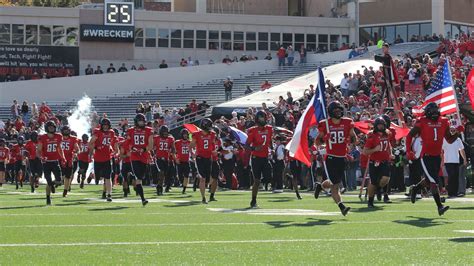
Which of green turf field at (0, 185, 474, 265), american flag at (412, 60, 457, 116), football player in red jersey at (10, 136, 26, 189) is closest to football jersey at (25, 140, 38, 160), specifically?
football player in red jersey at (10, 136, 26, 189)

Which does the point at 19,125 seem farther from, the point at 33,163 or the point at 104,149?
the point at 104,149

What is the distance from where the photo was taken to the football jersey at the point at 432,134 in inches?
683

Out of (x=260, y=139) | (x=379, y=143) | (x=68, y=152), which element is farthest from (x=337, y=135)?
(x=68, y=152)

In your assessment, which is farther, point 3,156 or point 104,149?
point 3,156

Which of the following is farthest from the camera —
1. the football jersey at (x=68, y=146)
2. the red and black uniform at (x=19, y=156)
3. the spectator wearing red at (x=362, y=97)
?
the spectator wearing red at (x=362, y=97)

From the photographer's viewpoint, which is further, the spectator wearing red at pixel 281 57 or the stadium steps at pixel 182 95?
the spectator wearing red at pixel 281 57

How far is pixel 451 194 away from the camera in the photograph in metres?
24.0

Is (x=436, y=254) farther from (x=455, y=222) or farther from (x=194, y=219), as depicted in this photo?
(x=194, y=219)

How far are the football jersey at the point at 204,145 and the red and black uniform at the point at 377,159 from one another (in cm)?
372

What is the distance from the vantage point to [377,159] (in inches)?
821

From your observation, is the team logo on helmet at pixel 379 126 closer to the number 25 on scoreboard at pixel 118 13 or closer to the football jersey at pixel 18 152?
the football jersey at pixel 18 152

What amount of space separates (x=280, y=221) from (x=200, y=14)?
4802 cm

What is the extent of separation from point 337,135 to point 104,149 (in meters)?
7.70

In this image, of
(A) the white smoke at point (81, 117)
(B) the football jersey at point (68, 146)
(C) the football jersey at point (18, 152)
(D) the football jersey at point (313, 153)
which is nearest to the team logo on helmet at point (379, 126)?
(D) the football jersey at point (313, 153)
